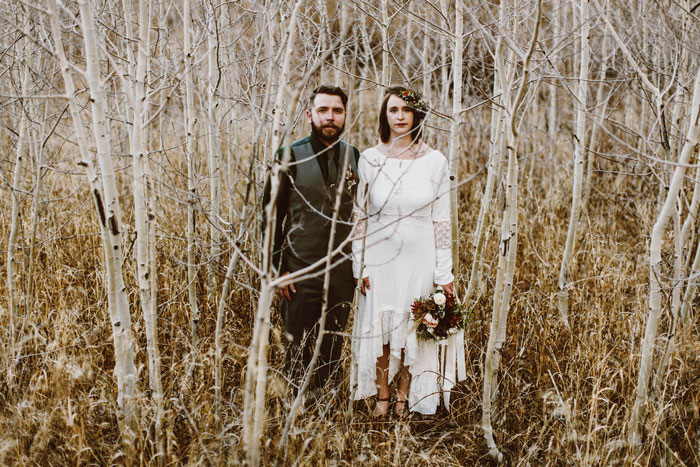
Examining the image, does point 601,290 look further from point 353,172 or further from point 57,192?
point 57,192

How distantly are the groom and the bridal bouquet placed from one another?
0.41 meters

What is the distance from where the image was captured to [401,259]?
277cm

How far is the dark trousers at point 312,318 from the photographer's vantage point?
8.84 feet

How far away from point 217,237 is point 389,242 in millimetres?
1287

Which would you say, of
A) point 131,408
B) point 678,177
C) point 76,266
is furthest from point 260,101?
point 678,177

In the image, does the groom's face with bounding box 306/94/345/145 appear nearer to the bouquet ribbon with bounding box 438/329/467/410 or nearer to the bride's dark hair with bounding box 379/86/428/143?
the bride's dark hair with bounding box 379/86/428/143

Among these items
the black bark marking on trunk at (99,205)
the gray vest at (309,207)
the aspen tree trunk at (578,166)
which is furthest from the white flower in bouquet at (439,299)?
the black bark marking on trunk at (99,205)

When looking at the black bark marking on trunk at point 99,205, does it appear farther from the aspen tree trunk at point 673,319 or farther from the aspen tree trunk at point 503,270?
the aspen tree trunk at point 673,319

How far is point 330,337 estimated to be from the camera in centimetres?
287

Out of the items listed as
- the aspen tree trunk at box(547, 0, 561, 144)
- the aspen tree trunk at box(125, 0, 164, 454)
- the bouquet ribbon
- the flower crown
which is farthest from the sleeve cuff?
the aspen tree trunk at box(547, 0, 561, 144)

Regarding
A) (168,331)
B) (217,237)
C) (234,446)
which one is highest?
(217,237)

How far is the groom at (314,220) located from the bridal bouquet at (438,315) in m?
0.41

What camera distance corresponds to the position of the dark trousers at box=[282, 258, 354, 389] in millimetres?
2693

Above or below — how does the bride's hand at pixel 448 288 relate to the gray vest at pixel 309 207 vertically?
below
